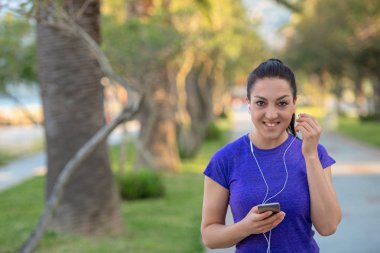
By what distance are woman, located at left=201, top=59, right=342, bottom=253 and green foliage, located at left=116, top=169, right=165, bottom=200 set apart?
1011 centimetres

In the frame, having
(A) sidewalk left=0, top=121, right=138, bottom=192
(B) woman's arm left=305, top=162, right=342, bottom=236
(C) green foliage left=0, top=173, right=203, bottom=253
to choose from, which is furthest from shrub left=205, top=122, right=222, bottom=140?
(B) woman's arm left=305, top=162, right=342, bottom=236

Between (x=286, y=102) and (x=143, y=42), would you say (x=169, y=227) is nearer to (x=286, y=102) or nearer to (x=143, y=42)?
(x=143, y=42)

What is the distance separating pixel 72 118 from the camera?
8812mm

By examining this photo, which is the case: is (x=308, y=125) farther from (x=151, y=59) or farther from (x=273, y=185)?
(x=151, y=59)

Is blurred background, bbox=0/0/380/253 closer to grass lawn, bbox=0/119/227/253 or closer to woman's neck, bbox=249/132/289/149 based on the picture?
grass lawn, bbox=0/119/227/253

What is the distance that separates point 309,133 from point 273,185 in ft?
0.81

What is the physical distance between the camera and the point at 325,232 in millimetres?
3111

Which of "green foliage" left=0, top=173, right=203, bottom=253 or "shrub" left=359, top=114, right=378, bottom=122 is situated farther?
"shrub" left=359, top=114, right=378, bottom=122

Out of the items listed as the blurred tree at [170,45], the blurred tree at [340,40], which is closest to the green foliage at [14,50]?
the blurred tree at [170,45]

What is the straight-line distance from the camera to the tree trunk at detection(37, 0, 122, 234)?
8.77 m

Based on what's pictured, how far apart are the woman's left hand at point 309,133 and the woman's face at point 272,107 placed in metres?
0.06

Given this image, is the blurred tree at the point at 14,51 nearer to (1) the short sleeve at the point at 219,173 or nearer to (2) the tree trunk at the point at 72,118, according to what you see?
(2) the tree trunk at the point at 72,118

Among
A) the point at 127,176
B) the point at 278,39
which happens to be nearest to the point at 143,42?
the point at 127,176

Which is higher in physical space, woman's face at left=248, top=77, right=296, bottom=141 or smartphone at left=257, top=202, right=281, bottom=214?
woman's face at left=248, top=77, right=296, bottom=141
